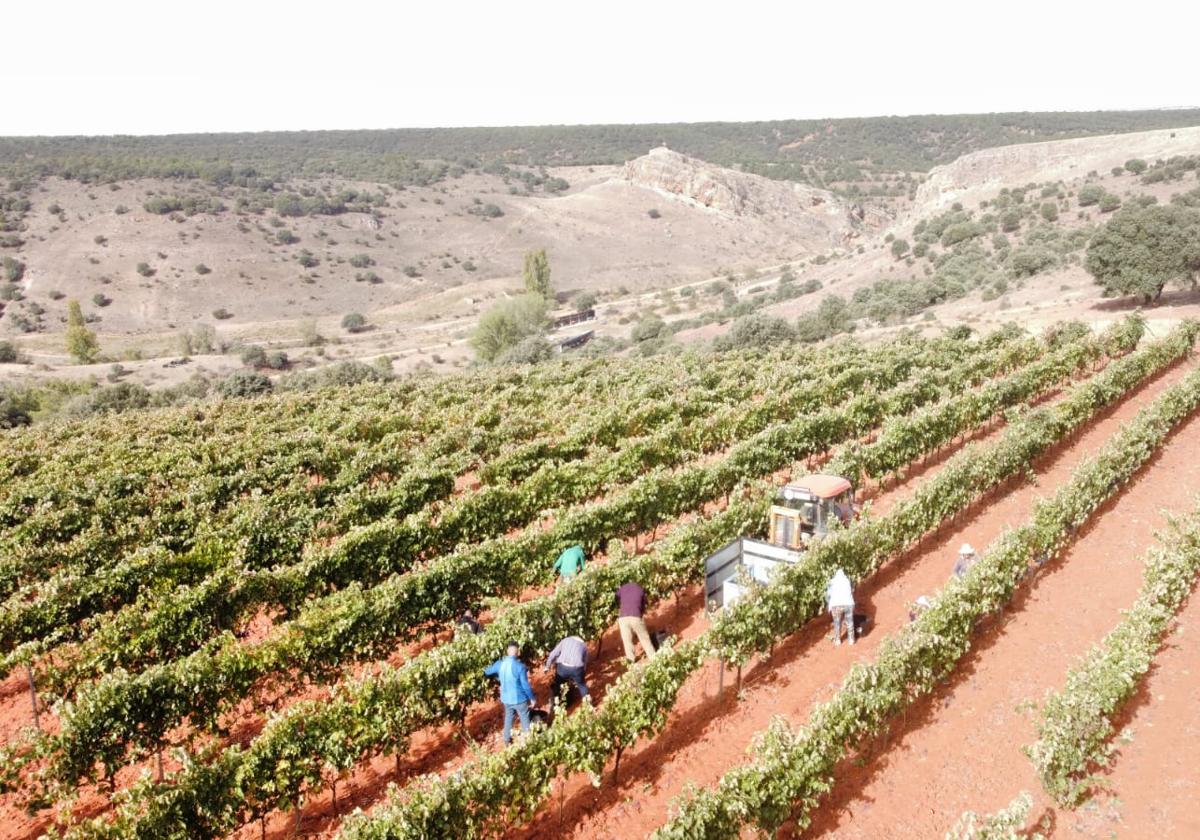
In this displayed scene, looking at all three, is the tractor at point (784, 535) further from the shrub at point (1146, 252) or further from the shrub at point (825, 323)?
the shrub at point (825, 323)

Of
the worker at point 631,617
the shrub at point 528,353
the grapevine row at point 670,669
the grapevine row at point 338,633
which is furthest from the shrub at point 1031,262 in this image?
the worker at point 631,617

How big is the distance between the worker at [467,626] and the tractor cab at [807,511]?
241 inches

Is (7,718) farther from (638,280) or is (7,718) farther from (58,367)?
(638,280)

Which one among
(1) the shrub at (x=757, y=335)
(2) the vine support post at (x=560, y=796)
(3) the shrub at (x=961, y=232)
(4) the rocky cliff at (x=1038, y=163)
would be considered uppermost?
(4) the rocky cliff at (x=1038, y=163)

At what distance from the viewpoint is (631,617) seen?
11.7 meters

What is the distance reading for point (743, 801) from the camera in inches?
317

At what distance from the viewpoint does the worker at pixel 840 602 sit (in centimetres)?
1240

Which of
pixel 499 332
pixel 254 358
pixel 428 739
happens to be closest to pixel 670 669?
pixel 428 739

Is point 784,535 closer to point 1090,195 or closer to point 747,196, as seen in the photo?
point 1090,195

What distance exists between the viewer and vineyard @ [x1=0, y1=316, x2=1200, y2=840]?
8.84 metres

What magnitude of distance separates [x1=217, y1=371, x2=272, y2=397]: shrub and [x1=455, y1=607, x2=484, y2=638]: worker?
41.6 m

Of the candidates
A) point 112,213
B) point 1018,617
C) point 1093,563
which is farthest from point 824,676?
point 112,213

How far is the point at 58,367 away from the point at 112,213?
2075 inches

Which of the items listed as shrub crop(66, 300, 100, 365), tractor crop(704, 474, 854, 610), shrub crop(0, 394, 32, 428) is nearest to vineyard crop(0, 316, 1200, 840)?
tractor crop(704, 474, 854, 610)
